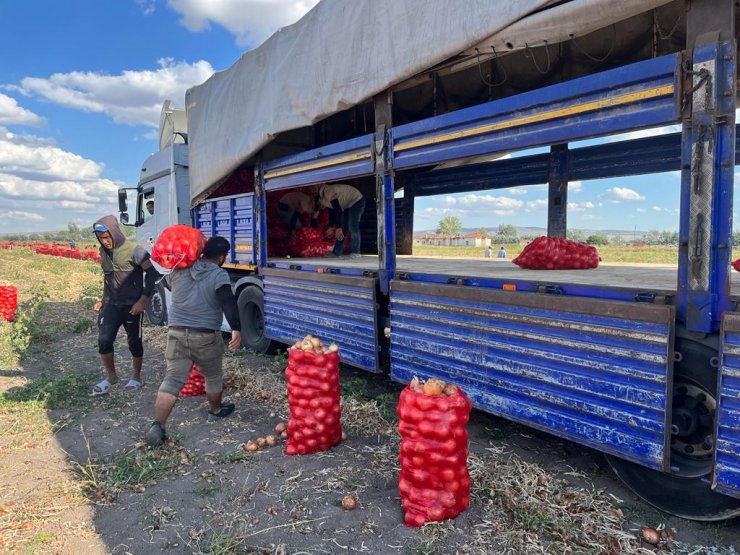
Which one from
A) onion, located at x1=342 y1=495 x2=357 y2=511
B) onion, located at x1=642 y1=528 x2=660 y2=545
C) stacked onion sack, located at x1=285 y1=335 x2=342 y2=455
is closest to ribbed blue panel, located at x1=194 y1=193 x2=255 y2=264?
stacked onion sack, located at x1=285 y1=335 x2=342 y2=455

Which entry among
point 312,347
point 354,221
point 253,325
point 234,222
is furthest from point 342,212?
point 312,347

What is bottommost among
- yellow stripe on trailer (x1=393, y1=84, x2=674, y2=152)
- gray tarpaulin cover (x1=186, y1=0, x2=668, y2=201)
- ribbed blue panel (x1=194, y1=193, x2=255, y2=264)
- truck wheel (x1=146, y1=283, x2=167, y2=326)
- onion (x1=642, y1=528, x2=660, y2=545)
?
onion (x1=642, y1=528, x2=660, y2=545)

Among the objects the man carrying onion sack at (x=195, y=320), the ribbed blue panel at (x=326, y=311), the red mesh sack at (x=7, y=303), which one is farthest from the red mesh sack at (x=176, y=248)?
the red mesh sack at (x=7, y=303)

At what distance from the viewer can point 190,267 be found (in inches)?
177

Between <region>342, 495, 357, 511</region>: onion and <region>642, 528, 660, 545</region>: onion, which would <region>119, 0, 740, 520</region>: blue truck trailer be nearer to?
<region>642, 528, 660, 545</region>: onion

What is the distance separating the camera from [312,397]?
3822 mm

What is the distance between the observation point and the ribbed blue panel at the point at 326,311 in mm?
4766

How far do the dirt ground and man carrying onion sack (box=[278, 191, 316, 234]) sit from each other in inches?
121

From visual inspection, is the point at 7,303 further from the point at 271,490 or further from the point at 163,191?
the point at 271,490

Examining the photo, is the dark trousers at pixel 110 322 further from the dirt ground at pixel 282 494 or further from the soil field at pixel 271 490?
the dirt ground at pixel 282 494

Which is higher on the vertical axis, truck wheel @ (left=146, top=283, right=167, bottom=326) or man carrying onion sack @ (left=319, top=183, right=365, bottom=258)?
man carrying onion sack @ (left=319, top=183, right=365, bottom=258)

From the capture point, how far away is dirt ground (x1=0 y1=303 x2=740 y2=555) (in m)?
2.76

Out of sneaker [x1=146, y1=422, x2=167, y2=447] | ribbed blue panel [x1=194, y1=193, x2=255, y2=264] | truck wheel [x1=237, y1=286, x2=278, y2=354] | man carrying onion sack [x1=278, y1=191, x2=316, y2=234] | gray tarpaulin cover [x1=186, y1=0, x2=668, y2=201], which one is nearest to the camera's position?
gray tarpaulin cover [x1=186, y1=0, x2=668, y2=201]

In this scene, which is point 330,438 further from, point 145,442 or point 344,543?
point 145,442
